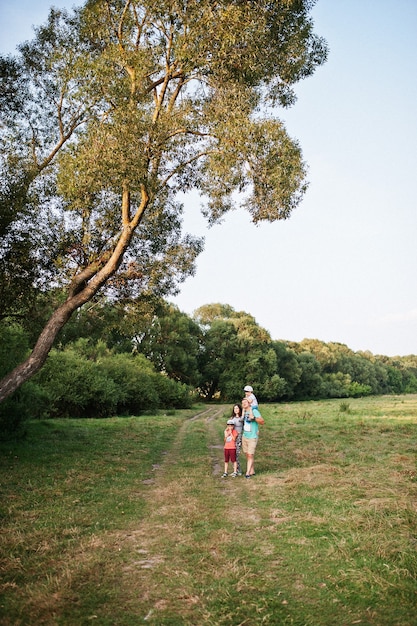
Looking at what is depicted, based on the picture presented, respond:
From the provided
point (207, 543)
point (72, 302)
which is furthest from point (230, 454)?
point (72, 302)

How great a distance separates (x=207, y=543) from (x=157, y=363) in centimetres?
5155

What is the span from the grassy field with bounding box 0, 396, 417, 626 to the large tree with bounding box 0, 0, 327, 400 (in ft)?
14.6

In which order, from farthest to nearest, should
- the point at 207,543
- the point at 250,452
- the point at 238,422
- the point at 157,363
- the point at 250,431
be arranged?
the point at 157,363 < the point at 238,422 < the point at 250,431 < the point at 250,452 < the point at 207,543

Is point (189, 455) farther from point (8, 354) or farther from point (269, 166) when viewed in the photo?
point (269, 166)

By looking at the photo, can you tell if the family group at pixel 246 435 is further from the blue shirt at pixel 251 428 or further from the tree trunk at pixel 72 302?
the tree trunk at pixel 72 302

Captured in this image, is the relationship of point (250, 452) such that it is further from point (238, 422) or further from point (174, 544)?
point (174, 544)

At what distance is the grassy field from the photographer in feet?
15.8

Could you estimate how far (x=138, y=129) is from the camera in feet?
39.9

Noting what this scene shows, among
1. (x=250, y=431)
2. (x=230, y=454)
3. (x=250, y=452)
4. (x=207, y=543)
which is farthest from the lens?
(x=230, y=454)

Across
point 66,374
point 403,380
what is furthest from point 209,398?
point 403,380

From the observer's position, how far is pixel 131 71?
1338cm

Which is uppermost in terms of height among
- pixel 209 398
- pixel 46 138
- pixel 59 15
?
pixel 59 15

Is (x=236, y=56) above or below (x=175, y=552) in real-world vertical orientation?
above

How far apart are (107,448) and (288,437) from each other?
9.15 m
